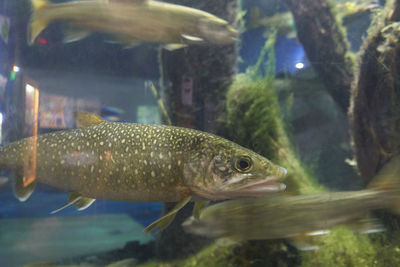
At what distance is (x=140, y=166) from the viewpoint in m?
2.44

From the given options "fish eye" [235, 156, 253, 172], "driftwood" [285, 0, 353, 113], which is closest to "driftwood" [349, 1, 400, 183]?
"driftwood" [285, 0, 353, 113]

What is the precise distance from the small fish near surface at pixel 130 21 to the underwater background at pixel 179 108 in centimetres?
2

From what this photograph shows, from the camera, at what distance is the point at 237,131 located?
454cm

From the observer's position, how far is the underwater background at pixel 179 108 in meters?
3.56

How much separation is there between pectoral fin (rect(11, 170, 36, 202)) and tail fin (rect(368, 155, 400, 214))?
390 cm

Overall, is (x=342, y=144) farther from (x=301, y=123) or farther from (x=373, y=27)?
(x=373, y=27)

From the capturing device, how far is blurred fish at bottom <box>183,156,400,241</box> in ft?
10.00

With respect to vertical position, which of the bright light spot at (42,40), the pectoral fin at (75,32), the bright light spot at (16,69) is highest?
the bright light spot at (42,40)

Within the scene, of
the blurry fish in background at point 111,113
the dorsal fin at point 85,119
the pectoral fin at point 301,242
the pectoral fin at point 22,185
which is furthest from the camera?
the blurry fish in background at point 111,113

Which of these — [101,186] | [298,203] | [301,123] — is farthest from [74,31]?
[301,123]

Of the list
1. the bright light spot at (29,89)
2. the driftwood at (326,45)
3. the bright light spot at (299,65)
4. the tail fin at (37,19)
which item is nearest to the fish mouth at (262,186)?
the tail fin at (37,19)

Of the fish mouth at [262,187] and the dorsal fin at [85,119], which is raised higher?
the dorsal fin at [85,119]

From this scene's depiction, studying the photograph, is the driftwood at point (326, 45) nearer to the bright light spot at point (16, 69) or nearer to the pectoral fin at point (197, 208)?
the pectoral fin at point (197, 208)

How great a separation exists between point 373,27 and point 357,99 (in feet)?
4.08
